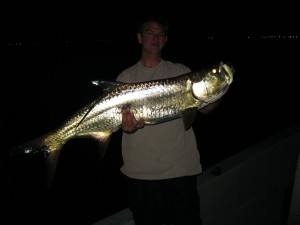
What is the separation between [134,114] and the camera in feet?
8.45

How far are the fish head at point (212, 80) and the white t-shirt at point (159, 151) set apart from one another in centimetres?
33

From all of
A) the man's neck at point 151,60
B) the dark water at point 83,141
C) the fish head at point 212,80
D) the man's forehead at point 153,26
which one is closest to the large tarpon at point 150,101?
the fish head at point 212,80

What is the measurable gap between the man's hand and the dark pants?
0.47 metres

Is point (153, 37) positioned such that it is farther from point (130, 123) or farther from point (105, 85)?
point (130, 123)

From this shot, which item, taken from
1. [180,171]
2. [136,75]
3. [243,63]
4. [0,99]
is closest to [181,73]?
[136,75]

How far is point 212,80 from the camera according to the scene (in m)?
2.56

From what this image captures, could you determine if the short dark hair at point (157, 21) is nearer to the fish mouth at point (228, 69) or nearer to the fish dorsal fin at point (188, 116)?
the fish mouth at point (228, 69)

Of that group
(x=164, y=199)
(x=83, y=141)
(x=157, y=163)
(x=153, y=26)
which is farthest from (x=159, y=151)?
(x=83, y=141)

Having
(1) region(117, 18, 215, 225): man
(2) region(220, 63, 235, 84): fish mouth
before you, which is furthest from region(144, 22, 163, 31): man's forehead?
(2) region(220, 63, 235, 84): fish mouth

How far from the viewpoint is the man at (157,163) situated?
8.12 ft

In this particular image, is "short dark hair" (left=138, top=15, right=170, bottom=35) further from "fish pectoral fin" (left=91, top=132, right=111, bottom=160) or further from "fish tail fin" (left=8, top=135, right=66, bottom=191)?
"fish tail fin" (left=8, top=135, right=66, bottom=191)

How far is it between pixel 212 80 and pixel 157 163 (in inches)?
35.0

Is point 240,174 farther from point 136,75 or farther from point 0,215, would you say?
point 0,215

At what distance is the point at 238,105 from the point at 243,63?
22.3 meters
